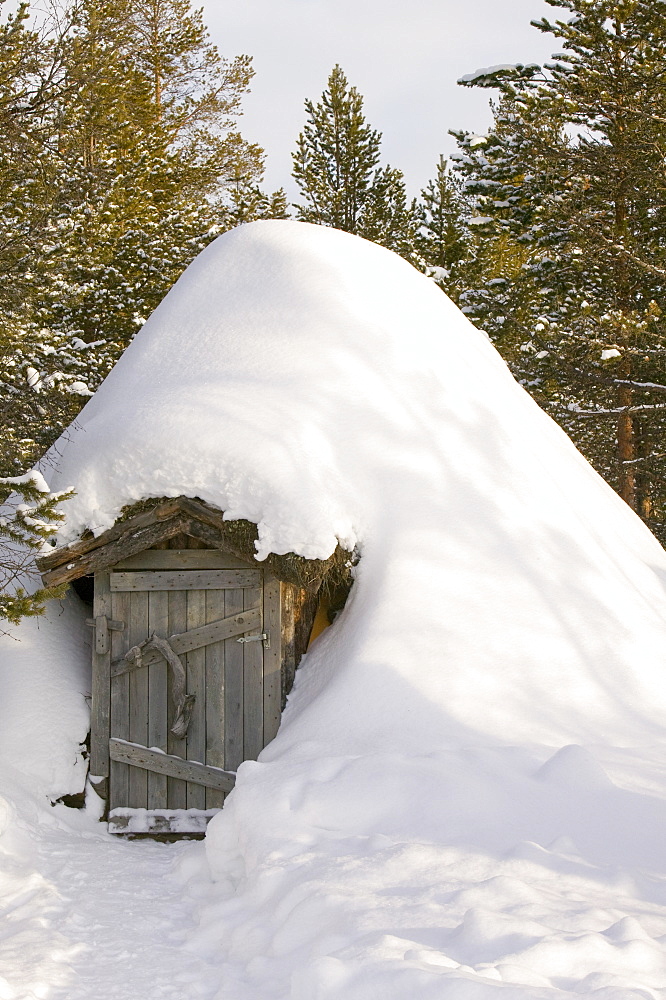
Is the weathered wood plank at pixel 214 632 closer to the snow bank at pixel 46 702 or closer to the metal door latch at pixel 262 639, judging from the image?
the metal door latch at pixel 262 639

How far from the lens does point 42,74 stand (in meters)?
7.18

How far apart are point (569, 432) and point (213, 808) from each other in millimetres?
12165

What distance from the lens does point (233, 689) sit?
6.71m

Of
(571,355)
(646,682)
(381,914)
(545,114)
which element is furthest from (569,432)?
(381,914)

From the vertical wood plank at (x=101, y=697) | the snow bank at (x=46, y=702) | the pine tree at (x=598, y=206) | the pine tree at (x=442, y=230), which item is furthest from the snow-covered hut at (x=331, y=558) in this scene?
the pine tree at (x=442, y=230)

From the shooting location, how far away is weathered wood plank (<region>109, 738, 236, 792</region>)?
6.60 metres

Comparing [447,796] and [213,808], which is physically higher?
[447,796]

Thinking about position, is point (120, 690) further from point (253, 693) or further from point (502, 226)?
point (502, 226)

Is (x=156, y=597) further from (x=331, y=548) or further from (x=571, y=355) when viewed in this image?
(x=571, y=355)

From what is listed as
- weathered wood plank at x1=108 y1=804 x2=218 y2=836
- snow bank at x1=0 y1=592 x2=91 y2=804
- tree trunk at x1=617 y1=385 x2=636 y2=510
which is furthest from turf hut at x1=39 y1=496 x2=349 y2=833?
tree trunk at x1=617 y1=385 x2=636 y2=510

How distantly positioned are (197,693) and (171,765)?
0.55 meters

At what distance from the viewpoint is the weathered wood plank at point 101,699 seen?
6766mm

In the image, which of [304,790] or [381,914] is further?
[304,790]

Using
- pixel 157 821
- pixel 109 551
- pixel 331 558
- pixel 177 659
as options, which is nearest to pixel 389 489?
pixel 331 558
